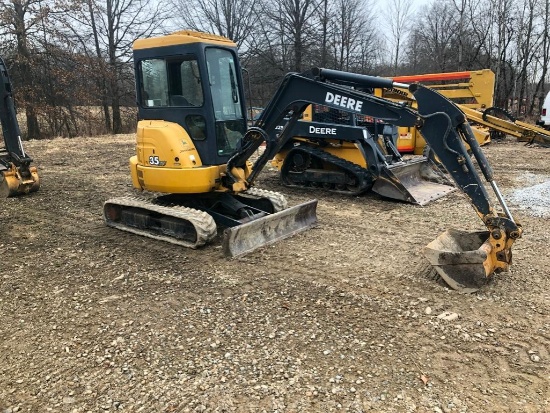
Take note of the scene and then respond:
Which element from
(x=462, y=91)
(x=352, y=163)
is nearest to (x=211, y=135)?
(x=352, y=163)

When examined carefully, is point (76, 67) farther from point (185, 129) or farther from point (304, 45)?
point (185, 129)

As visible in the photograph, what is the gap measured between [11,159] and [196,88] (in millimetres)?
5239

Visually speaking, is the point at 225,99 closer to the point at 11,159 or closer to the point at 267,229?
Answer: the point at 267,229

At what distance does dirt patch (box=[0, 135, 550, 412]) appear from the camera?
2.97 metres

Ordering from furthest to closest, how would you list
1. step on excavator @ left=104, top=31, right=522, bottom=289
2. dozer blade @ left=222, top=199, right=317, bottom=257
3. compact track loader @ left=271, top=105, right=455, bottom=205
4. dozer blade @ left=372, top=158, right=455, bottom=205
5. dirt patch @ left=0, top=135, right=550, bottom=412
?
compact track loader @ left=271, top=105, right=455, bottom=205, dozer blade @ left=372, top=158, right=455, bottom=205, dozer blade @ left=222, top=199, right=317, bottom=257, step on excavator @ left=104, top=31, right=522, bottom=289, dirt patch @ left=0, top=135, right=550, bottom=412

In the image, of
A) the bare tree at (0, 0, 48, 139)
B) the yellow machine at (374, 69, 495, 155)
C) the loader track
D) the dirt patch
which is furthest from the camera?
the bare tree at (0, 0, 48, 139)

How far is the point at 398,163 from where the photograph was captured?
8.41 m

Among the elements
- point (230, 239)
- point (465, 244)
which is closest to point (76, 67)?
point (230, 239)

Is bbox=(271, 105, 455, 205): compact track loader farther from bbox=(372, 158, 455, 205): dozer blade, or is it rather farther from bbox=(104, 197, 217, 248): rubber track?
bbox=(104, 197, 217, 248): rubber track

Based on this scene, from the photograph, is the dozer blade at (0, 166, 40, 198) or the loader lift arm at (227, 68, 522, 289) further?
the dozer blade at (0, 166, 40, 198)

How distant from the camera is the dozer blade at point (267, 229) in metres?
5.24

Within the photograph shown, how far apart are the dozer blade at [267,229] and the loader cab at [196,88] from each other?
963 mm

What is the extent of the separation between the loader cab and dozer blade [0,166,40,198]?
3.89 metres

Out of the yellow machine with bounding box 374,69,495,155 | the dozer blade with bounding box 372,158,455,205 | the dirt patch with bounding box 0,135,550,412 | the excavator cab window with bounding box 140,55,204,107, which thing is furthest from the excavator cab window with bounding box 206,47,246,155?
the yellow machine with bounding box 374,69,495,155
